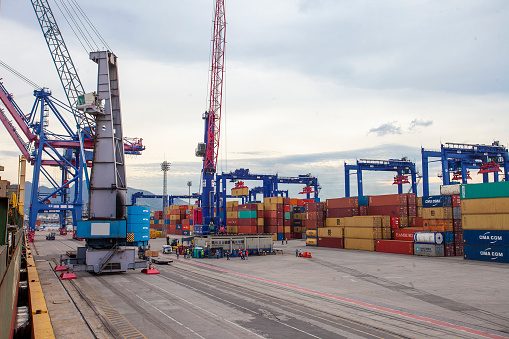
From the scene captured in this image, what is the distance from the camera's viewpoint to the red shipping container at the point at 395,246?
4928 cm

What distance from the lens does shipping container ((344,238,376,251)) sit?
178ft

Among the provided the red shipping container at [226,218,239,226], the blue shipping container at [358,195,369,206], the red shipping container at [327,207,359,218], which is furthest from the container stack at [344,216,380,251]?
the red shipping container at [226,218,239,226]

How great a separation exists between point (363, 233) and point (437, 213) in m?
10.8

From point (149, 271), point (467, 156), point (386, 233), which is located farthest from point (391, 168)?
point (149, 271)

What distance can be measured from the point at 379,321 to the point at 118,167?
996 inches

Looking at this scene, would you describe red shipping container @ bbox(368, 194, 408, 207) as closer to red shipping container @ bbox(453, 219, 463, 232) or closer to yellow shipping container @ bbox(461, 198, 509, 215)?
red shipping container @ bbox(453, 219, 463, 232)

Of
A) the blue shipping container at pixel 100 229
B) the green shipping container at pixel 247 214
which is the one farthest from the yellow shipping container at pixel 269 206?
the blue shipping container at pixel 100 229

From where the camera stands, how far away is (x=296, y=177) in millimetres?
113625

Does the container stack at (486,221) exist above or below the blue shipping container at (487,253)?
above

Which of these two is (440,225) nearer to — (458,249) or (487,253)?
(458,249)

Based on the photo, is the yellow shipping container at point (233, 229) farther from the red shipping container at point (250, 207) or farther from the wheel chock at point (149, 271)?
the wheel chock at point (149, 271)

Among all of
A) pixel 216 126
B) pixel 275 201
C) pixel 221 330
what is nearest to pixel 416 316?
pixel 221 330

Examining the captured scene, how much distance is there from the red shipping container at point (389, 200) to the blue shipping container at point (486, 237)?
1352 cm

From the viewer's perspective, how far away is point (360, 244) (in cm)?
5597
